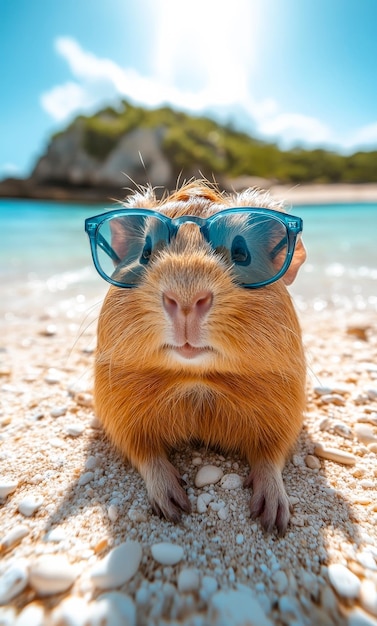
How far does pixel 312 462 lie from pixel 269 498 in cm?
44

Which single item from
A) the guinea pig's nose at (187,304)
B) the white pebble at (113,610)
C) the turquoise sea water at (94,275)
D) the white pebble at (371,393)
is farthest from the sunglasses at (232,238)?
the turquoise sea water at (94,275)

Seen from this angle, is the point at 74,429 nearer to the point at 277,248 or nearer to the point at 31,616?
the point at 31,616

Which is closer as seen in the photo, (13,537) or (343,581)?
(343,581)

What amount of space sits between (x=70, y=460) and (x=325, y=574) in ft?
4.00

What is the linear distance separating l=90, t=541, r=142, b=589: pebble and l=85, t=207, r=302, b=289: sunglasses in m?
0.96

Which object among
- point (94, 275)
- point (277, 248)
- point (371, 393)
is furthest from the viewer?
point (94, 275)

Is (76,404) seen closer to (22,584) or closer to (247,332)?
(22,584)

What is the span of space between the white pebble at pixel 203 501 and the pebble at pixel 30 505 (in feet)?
2.18

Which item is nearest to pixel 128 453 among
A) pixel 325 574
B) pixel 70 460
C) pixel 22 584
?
pixel 70 460

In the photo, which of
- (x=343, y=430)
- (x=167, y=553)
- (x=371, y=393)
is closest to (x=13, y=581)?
(x=167, y=553)

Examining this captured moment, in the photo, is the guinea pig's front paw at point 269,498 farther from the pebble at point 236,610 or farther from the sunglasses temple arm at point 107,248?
the sunglasses temple arm at point 107,248

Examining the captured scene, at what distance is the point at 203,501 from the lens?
5.08 ft

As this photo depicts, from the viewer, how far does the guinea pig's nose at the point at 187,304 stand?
4.07 ft

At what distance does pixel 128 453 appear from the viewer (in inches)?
68.9
